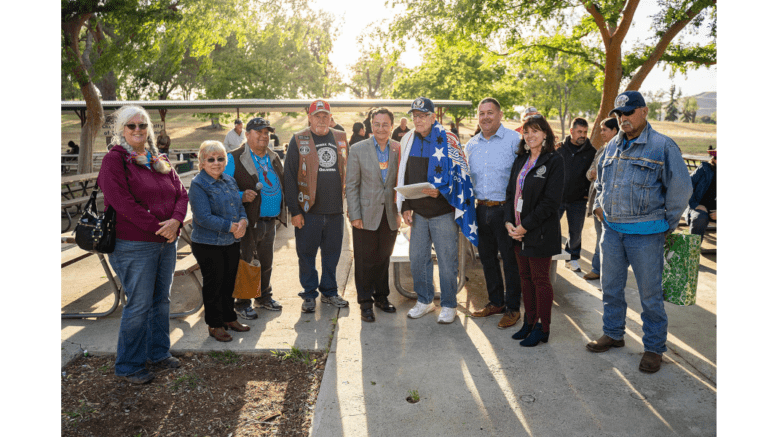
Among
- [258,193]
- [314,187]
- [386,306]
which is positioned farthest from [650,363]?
[258,193]

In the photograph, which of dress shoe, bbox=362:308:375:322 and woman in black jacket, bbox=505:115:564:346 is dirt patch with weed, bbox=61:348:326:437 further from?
woman in black jacket, bbox=505:115:564:346

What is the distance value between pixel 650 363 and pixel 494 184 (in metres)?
1.84

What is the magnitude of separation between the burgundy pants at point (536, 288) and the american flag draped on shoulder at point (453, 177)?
0.54 metres

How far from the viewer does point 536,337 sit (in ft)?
13.4

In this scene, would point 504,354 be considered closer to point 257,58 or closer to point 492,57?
point 492,57

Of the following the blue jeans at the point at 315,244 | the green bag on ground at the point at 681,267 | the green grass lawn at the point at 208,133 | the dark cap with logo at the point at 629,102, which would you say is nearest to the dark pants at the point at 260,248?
the blue jeans at the point at 315,244

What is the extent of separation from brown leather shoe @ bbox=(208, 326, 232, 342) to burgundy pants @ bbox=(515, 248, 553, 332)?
2.49 metres

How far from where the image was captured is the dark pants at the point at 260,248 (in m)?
4.71

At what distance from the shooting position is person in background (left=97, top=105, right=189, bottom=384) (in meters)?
3.33

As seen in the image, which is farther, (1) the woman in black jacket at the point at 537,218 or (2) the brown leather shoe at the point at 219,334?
(2) the brown leather shoe at the point at 219,334

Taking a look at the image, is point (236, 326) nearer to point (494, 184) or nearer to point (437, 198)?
point (437, 198)

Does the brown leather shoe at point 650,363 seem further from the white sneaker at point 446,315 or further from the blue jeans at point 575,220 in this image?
the blue jeans at point 575,220

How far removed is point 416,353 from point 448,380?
48 centimetres

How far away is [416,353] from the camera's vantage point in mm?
3959
